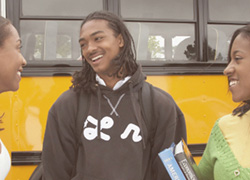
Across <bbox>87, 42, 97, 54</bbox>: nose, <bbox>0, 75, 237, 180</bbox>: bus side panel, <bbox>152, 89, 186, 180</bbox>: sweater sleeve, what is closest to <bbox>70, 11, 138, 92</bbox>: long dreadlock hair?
<bbox>87, 42, 97, 54</bbox>: nose

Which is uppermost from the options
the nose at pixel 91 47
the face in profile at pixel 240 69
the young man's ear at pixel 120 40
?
the young man's ear at pixel 120 40

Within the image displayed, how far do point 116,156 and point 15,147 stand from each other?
55.2 inches

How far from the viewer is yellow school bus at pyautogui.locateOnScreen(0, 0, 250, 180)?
2572 millimetres

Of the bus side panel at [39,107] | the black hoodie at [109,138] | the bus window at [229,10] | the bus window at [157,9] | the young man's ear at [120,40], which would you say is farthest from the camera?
the bus window at [229,10]

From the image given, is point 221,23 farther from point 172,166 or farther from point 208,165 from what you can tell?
point 172,166

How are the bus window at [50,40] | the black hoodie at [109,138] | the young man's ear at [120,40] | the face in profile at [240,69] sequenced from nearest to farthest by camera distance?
the face in profile at [240,69] < the black hoodie at [109,138] < the young man's ear at [120,40] < the bus window at [50,40]

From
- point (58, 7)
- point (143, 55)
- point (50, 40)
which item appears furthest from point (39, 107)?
point (143, 55)

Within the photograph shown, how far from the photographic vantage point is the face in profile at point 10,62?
150 cm

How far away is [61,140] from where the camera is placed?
1.54 meters

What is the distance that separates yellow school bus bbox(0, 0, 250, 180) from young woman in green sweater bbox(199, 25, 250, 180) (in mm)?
1414

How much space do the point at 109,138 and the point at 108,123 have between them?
0.08 m

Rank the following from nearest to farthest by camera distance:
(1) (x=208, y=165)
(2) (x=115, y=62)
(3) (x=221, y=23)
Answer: (1) (x=208, y=165) → (2) (x=115, y=62) → (3) (x=221, y=23)

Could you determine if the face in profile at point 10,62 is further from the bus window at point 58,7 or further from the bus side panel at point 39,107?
the bus window at point 58,7

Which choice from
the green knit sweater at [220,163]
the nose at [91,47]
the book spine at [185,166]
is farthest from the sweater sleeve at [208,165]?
the nose at [91,47]
